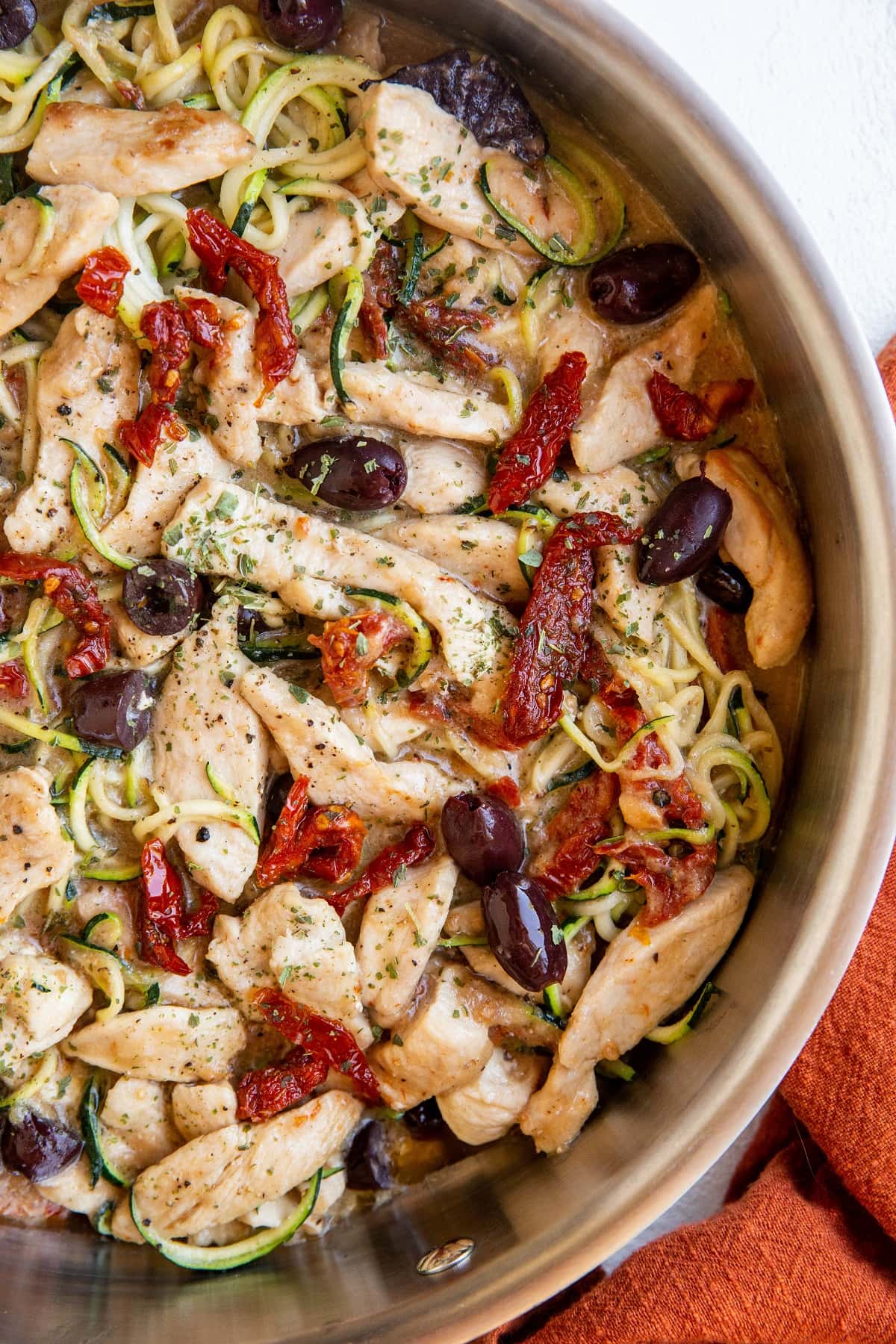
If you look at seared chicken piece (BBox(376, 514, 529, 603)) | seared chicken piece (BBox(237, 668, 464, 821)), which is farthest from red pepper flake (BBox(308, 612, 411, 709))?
seared chicken piece (BBox(376, 514, 529, 603))

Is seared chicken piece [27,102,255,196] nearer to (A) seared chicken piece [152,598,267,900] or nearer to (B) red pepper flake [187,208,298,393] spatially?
(B) red pepper flake [187,208,298,393]

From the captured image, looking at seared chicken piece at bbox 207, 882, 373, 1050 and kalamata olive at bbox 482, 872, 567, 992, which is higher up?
kalamata olive at bbox 482, 872, 567, 992

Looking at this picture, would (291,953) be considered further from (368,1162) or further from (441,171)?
(441,171)

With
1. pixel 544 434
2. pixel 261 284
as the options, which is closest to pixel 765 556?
pixel 544 434

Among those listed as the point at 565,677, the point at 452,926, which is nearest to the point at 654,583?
Result: the point at 565,677

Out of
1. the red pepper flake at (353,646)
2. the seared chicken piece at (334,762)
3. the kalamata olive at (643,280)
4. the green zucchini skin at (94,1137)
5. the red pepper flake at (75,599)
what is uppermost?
the kalamata olive at (643,280)

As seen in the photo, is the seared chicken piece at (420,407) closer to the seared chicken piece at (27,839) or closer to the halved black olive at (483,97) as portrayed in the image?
the halved black olive at (483,97)

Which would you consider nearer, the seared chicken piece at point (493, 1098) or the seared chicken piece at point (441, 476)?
the seared chicken piece at point (441, 476)

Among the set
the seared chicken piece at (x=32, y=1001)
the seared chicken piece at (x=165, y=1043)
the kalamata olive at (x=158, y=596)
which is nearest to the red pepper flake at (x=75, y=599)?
the kalamata olive at (x=158, y=596)
